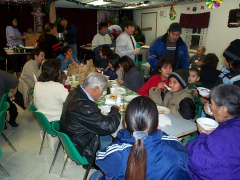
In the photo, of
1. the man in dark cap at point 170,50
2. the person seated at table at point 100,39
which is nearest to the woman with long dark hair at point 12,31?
the person seated at table at point 100,39

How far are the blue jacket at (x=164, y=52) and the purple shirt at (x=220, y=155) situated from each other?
8.96ft

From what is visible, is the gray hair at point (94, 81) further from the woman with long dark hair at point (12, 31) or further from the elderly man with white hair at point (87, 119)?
the woman with long dark hair at point (12, 31)

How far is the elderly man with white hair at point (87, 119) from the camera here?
188 cm

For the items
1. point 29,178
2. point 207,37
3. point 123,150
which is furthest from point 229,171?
point 207,37

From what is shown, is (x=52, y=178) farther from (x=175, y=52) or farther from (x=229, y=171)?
(x=175, y=52)

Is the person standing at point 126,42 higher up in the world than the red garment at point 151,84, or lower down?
higher up

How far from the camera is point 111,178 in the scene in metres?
1.26

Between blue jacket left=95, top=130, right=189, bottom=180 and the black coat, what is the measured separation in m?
0.68

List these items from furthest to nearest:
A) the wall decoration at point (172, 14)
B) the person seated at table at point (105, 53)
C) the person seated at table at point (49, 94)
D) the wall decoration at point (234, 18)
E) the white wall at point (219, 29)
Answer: the wall decoration at point (172, 14) → the white wall at point (219, 29) → the wall decoration at point (234, 18) → the person seated at table at point (105, 53) → the person seated at table at point (49, 94)

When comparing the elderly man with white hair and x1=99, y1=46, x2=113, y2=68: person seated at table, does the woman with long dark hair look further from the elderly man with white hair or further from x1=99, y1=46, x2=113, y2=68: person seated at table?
the elderly man with white hair

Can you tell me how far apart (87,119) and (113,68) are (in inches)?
96.1

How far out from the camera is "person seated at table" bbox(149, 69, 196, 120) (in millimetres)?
2266

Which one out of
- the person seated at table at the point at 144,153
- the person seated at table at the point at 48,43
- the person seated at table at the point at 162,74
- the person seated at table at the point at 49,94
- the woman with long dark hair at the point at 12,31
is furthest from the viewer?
the woman with long dark hair at the point at 12,31

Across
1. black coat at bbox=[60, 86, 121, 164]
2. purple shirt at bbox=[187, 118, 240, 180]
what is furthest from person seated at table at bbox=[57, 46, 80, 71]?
purple shirt at bbox=[187, 118, 240, 180]
